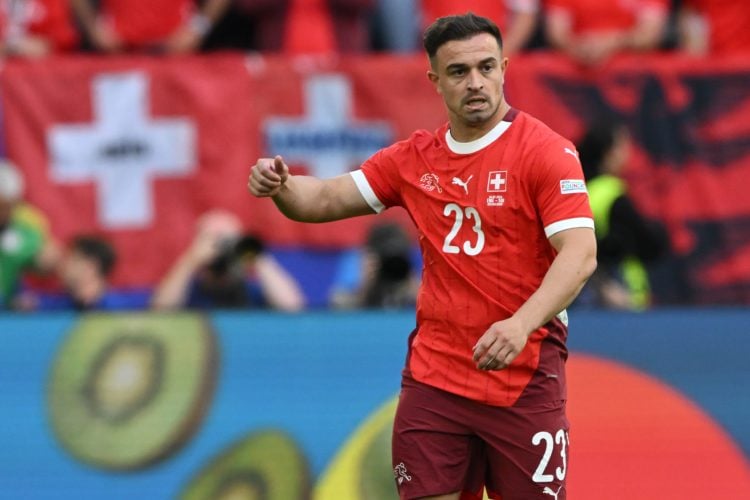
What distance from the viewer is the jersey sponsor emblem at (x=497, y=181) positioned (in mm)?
5172

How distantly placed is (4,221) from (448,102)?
14.3 ft

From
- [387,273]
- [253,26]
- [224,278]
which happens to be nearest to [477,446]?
[387,273]

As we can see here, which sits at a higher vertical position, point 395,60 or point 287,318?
point 395,60

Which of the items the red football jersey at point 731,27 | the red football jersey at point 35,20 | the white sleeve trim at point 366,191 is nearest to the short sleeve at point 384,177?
the white sleeve trim at point 366,191

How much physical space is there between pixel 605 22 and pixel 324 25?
1951mm

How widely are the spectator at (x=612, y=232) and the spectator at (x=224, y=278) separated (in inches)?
70.7

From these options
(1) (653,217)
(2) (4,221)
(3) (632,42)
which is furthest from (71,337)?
(3) (632,42)

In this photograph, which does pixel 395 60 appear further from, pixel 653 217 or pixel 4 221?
pixel 4 221

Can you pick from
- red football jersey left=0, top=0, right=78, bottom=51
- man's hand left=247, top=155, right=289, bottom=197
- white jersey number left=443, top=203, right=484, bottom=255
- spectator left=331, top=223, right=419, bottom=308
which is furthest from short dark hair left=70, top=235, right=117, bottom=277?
white jersey number left=443, top=203, right=484, bottom=255

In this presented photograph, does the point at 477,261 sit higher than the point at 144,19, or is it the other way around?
the point at 144,19

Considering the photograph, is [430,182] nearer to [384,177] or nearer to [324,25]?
[384,177]

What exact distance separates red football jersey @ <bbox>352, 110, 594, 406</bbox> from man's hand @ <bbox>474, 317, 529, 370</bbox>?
44 cm

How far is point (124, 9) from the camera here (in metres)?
9.94

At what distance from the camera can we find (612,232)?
26.6 ft
